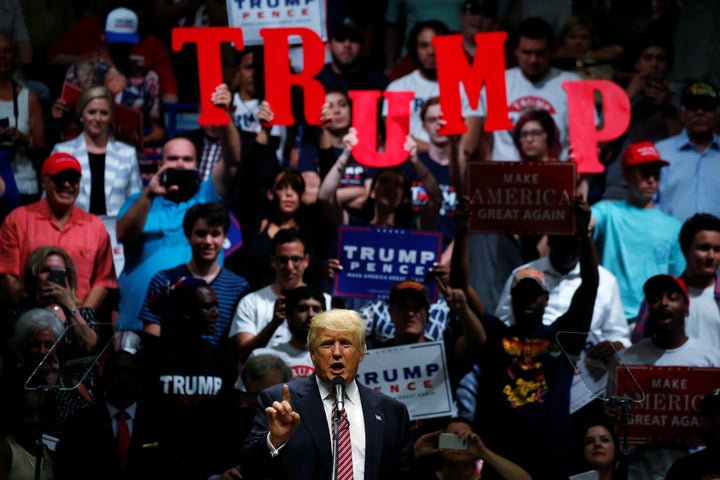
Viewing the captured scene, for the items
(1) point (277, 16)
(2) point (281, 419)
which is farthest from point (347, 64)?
(2) point (281, 419)

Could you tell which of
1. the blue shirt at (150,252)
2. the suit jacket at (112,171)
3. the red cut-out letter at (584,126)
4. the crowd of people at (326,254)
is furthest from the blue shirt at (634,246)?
the suit jacket at (112,171)

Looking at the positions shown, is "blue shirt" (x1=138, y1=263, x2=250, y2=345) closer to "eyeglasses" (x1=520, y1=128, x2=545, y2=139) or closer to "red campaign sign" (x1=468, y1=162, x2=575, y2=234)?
"red campaign sign" (x1=468, y1=162, x2=575, y2=234)

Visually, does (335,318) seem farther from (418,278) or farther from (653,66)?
(653,66)

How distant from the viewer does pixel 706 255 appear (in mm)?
8734

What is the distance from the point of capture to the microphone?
17.5 ft

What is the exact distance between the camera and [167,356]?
788 centimetres

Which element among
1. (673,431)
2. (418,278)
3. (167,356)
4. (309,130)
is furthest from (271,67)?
(673,431)

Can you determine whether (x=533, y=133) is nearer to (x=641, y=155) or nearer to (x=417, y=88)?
(x=641, y=155)

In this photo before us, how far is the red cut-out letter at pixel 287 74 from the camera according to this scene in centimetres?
941

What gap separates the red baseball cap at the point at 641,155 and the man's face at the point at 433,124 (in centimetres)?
117

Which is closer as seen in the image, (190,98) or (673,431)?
(673,431)

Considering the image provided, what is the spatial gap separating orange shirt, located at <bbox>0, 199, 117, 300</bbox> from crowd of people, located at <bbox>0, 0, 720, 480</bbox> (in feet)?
0.05

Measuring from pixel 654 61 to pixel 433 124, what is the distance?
1.95 m

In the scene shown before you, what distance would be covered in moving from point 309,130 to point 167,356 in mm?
2735
